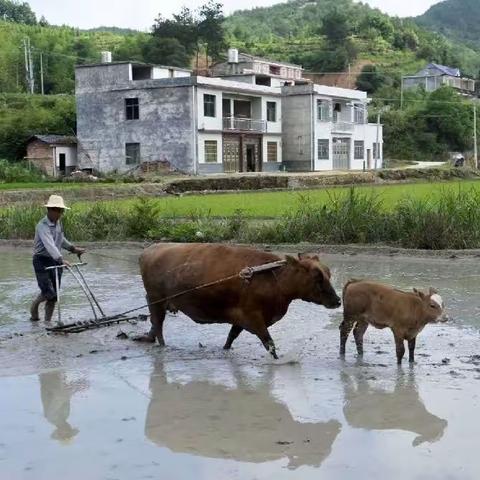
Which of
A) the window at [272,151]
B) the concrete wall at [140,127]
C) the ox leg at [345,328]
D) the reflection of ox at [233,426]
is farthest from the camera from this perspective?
the window at [272,151]

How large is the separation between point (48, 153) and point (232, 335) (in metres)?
45.1

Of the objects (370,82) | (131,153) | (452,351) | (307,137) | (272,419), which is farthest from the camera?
(370,82)

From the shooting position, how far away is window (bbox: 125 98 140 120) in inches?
2037

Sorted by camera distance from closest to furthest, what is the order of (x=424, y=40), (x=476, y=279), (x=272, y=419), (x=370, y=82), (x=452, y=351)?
(x=272, y=419) → (x=452, y=351) → (x=476, y=279) → (x=370, y=82) → (x=424, y=40)

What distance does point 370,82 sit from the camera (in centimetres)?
9900

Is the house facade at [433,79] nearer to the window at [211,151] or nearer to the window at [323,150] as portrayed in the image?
the window at [323,150]

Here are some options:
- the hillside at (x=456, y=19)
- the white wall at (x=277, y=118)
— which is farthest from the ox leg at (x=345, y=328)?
the hillside at (x=456, y=19)

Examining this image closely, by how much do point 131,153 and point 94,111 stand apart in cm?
414

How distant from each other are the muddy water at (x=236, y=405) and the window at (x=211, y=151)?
4120 cm

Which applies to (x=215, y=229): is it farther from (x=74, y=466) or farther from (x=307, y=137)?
(x=307, y=137)

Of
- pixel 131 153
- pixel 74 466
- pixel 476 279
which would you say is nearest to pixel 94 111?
pixel 131 153

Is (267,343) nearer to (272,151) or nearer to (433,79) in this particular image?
(272,151)

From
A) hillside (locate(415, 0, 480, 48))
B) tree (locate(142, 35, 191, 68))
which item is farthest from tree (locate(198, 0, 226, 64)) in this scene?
hillside (locate(415, 0, 480, 48))

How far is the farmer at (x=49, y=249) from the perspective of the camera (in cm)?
1043
